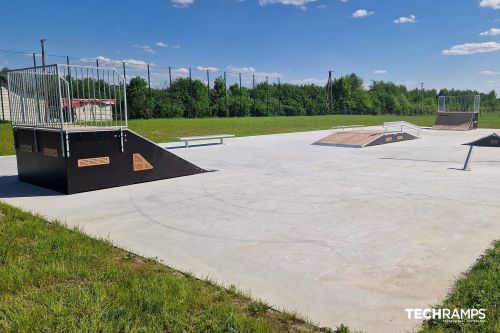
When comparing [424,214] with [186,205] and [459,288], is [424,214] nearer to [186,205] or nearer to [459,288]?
[459,288]

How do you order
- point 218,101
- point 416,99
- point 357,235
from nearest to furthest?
point 357,235
point 218,101
point 416,99

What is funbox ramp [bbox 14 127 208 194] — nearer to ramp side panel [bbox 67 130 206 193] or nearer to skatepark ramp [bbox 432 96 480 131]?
ramp side panel [bbox 67 130 206 193]

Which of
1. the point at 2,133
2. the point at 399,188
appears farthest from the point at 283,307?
the point at 2,133

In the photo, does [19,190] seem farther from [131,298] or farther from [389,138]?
[389,138]

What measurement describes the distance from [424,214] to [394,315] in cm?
324

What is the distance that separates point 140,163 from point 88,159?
119 cm

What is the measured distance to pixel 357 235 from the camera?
4.95m

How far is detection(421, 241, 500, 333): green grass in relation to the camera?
2.74 meters

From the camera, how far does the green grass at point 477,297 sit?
2.74 metres

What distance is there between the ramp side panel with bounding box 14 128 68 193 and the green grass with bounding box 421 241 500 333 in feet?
22.2

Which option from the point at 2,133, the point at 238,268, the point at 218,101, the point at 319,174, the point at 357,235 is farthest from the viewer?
the point at 218,101

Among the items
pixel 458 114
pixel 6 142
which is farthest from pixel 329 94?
pixel 6 142

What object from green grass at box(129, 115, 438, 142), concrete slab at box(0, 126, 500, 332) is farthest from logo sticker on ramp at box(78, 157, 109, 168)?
green grass at box(129, 115, 438, 142)

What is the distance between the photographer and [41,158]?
811 cm
